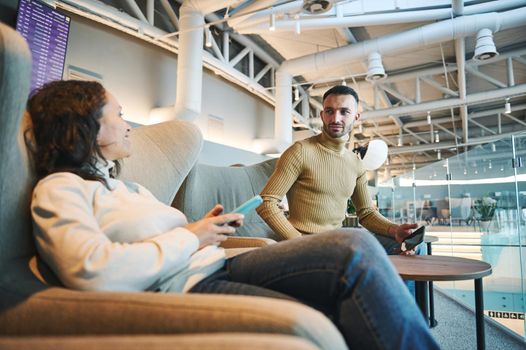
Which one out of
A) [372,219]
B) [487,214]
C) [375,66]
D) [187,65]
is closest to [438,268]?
[372,219]

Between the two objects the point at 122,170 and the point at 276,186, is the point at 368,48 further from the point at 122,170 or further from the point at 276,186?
the point at 122,170

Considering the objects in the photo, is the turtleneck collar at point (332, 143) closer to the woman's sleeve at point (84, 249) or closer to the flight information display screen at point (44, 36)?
the woman's sleeve at point (84, 249)

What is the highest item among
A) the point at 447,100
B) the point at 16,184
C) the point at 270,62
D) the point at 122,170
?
the point at 270,62

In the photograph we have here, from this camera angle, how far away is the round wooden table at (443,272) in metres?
Result: 1.37

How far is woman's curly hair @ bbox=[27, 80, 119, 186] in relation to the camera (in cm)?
94

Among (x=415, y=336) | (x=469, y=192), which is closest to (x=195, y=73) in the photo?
(x=469, y=192)

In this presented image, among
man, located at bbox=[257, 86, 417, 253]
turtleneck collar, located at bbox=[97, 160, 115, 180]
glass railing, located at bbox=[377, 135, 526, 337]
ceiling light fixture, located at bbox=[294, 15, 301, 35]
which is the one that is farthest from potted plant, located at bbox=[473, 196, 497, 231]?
turtleneck collar, located at bbox=[97, 160, 115, 180]

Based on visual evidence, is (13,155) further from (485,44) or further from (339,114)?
(485,44)

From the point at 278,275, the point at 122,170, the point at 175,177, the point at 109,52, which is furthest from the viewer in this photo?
the point at 109,52

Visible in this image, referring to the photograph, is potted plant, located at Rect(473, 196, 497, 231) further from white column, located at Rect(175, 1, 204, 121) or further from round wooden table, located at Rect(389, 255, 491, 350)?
white column, located at Rect(175, 1, 204, 121)

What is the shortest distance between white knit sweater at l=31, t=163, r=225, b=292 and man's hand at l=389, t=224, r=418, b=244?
1.13 metres

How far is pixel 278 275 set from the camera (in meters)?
0.99

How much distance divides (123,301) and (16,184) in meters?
0.39

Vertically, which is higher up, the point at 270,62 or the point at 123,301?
the point at 270,62
